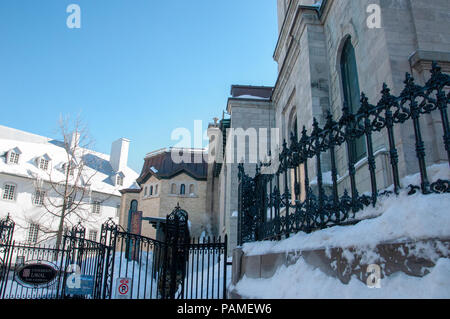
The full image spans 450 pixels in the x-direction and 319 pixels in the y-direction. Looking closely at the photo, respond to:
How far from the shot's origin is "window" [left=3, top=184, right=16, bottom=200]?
120ft

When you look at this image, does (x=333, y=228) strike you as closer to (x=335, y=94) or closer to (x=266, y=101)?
(x=335, y=94)

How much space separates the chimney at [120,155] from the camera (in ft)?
168

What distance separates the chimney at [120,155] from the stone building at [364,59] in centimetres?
3988

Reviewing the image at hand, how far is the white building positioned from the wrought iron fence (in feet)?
81.6

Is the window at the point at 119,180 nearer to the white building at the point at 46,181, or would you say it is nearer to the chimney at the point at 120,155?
the white building at the point at 46,181

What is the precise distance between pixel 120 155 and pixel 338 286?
50.8 meters

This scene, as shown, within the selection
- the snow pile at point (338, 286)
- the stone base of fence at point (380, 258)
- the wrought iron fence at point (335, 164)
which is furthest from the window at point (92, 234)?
the stone base of fence at point (380, 258)

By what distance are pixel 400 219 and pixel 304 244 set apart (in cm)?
147

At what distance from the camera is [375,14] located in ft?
25.1

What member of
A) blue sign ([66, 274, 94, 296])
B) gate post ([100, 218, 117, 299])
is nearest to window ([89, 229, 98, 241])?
gate post ([100, 218, 117, 299])

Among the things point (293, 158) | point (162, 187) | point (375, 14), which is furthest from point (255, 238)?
point (162, 187)

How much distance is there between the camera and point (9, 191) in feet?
122

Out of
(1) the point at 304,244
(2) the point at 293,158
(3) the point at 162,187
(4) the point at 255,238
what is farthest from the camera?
(3) the point at 162,187
